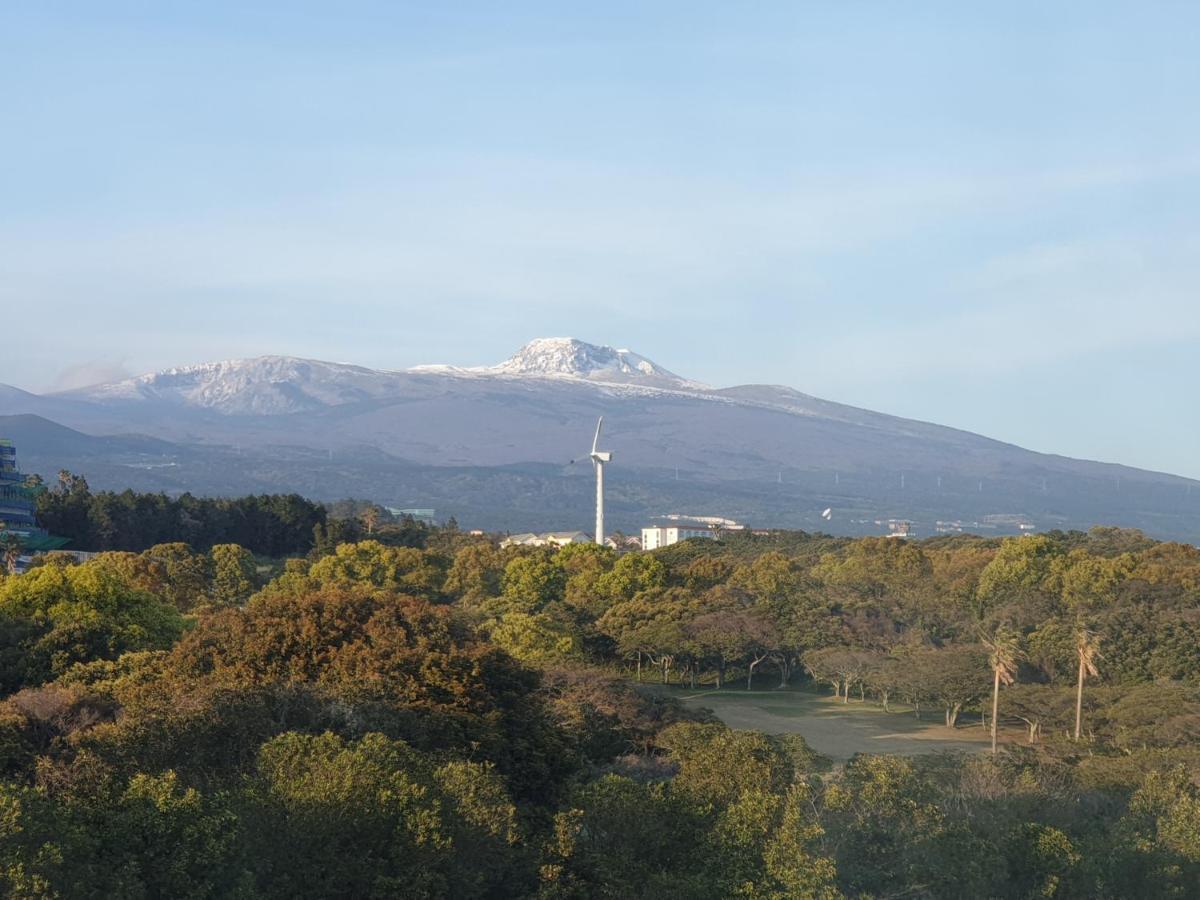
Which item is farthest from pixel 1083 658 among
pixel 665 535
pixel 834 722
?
pixel 665 535

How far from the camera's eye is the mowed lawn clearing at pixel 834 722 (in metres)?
51.3

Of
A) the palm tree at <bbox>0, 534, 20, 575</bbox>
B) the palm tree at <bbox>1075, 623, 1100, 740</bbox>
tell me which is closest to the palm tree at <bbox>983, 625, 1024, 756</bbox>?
the palm tree at <bbox>1075, 623, 1100, 740</bbox>

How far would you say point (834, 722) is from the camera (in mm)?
57625

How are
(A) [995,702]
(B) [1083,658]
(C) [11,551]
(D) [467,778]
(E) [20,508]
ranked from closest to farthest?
(D) [467,778] → (B) [1083,658] → (A) [995,702] → (C) [11,551] → (E) [20,508]

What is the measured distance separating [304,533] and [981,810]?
74.8 m

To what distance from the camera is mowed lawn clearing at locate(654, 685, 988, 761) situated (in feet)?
168

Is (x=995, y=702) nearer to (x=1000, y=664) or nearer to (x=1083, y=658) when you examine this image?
(x=1000, y=664)

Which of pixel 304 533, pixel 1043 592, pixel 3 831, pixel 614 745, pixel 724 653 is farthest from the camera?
pixel 304 533

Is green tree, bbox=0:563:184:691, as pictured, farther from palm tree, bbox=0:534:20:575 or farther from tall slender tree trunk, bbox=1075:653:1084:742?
tall slender tree trunk, bbox=1075:653:1084:742

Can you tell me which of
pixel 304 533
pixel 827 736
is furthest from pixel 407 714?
pixel 304 533

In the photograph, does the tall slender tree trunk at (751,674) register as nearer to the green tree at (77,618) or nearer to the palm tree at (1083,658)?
the palm tree at (1083,658)

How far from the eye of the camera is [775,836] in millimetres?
23625

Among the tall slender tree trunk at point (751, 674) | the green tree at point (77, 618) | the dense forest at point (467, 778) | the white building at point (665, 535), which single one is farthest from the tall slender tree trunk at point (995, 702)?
the white building at point (665, 535)

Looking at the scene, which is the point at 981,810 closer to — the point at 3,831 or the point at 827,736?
the point at 3,831
